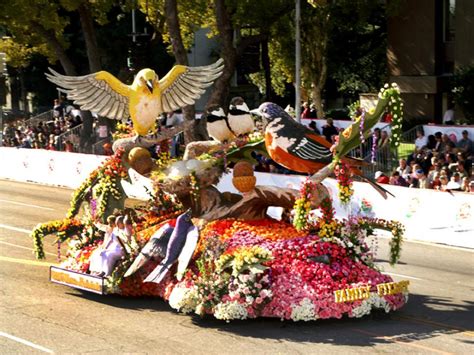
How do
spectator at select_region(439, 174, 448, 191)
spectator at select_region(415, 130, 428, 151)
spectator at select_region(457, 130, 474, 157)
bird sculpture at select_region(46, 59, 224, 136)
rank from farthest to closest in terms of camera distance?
1. spectator at select_region(415, 130, 428, 151)
2. spectator at select_region(457, 130, 474, 157)
3. spectator at select_region(439, 174, 448, 191)
4. bird sculpture at select_region(46, 59, 224, 136)

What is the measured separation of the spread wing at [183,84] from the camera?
18.8 meters

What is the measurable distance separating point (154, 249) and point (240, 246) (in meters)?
1.71

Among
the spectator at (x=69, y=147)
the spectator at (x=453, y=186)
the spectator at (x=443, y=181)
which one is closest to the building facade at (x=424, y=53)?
the spectator at (x=69, y=147)

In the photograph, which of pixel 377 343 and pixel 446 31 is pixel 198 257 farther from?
pixel 446 31

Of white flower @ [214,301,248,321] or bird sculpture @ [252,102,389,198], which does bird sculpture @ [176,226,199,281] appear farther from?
bird sculpture @ [252,102,389,198]

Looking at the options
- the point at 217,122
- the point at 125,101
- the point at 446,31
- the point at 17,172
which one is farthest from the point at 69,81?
the point at 446,31

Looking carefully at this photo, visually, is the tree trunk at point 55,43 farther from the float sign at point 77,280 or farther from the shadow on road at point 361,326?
the shadow on road at point 361,326

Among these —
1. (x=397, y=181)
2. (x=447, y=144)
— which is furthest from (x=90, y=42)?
(x=397, y=181)

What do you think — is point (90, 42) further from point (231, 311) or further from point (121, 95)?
point (231, 311)

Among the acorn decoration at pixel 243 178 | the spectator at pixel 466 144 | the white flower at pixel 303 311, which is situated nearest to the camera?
the white flower at pixel 303 311

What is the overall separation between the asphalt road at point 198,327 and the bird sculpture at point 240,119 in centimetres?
350

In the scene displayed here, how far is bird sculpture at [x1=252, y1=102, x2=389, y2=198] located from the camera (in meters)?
16.1

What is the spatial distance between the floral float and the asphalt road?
29 centimetres

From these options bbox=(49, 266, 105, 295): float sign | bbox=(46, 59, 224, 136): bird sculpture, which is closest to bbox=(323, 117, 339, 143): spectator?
bbox=(46, 59, 224, 136): bird sculpture
